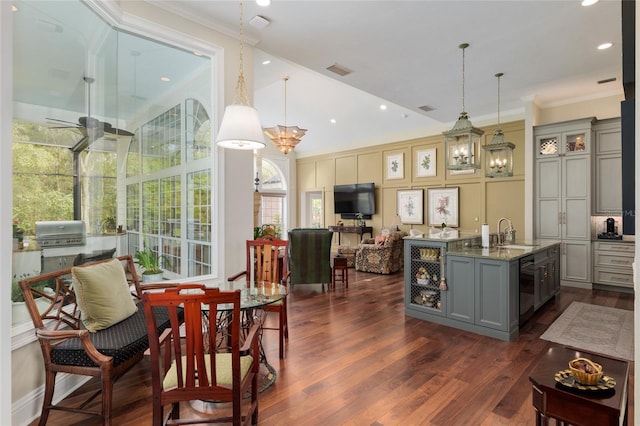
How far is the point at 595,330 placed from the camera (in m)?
3.65

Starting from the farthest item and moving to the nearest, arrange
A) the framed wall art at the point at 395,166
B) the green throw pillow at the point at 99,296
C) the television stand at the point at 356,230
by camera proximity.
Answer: the television stand at the point at 356,230
the framed wall art at the point at 395,166
the green throw pillow at the point at 99,296

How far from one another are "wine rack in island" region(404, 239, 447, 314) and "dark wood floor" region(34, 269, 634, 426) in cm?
26

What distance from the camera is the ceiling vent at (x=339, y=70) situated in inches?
177

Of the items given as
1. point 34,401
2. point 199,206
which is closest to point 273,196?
point 199,206

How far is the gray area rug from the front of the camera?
10.5 feet

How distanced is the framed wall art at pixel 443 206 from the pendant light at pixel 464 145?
3.96 m

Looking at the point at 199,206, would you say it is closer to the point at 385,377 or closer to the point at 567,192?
the point at 385,377

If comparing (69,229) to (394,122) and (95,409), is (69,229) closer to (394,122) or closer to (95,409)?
(95,409)

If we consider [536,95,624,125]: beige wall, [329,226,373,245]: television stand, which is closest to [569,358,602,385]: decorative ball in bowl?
[536,95,624,125]: beige wall

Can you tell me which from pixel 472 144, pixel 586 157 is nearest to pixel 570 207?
pixel 586 157

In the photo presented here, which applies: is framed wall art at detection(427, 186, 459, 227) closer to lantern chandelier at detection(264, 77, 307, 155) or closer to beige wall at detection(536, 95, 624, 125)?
beige wall at detection(536, 95, 624, 125)

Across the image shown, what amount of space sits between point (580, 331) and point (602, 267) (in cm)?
252

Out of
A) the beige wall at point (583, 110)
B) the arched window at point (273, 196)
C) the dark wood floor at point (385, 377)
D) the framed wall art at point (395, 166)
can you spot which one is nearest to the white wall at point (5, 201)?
the dark wood floor at point (385, 377)

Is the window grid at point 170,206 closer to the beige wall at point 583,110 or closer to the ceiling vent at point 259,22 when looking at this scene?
the ceiling vent at point 259,22
